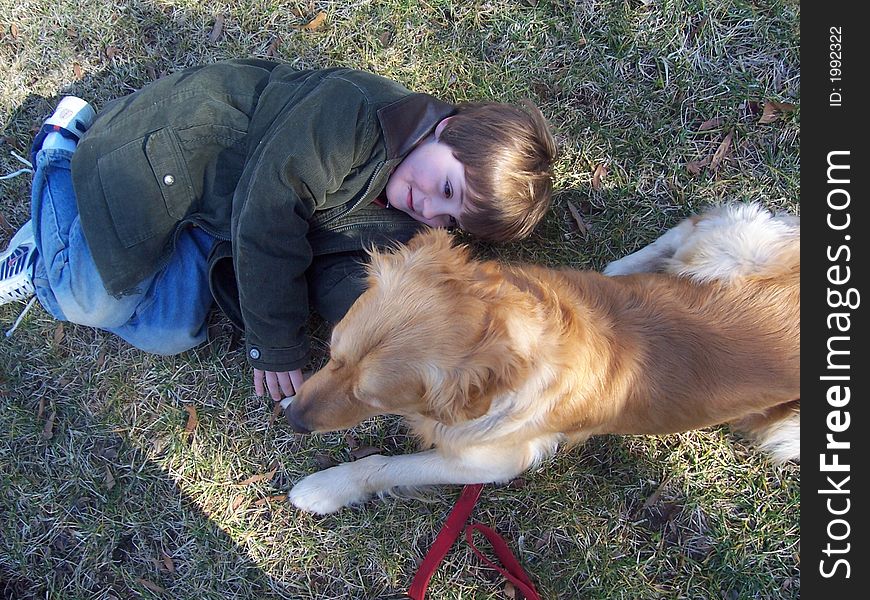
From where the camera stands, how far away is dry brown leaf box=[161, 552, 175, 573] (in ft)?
11.7

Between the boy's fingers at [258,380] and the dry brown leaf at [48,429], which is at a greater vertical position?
the boy's fingers at [258,380]

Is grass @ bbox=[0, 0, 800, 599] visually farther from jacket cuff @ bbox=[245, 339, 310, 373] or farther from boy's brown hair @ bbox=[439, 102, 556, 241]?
boy's brown hair @ bbox=[439, 102, 556, 241]

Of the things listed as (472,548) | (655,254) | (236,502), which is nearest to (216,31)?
(236,502)

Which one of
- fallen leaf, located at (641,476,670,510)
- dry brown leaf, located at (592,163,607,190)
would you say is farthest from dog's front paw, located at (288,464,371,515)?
dry brown leaf, located at (592,163,607,190)

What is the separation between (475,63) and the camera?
12.5ft

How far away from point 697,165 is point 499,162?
1620mm

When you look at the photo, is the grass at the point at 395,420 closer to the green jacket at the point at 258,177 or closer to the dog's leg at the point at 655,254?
the dog's leg at the point at 655,254

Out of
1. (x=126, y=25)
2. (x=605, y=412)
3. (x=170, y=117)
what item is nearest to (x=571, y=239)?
(x=605, y=412)

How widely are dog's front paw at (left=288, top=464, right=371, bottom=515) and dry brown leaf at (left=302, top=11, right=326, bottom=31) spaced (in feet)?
9.79

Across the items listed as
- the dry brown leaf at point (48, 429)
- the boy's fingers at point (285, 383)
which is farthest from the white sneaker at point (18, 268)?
the boy's fingers at point (285, 383)

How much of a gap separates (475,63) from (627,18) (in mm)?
1075

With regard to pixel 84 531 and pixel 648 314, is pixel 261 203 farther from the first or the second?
pixel 84 531

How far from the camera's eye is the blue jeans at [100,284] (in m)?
3.30

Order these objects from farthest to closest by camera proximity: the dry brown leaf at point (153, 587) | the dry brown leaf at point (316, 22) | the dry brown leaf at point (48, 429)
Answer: the dry brown leaf at point (316, 22), the dry brown leaf at point (48, 429), the dry brown leaf at point (153, 587)
